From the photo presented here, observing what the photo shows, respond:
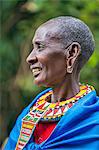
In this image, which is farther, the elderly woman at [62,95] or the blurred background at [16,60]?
the blurred background at [16,60]

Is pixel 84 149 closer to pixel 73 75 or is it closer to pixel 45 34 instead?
pixel 73 75

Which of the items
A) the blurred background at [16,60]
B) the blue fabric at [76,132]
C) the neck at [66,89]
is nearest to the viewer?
the blue fabric at [76,132]

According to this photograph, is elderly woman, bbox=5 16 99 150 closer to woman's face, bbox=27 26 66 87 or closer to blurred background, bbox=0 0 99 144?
woman's face, bbox=27 26 66 87

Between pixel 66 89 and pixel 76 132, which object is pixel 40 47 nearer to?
pixel 66 89

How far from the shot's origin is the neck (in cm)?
201

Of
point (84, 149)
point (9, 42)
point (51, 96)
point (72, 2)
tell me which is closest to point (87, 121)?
point (84, 149)

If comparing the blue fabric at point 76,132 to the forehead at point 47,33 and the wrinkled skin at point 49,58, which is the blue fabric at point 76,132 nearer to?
the wrinkled skin at point 49,58

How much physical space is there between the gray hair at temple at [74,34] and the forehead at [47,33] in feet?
0.04

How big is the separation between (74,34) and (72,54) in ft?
0.27

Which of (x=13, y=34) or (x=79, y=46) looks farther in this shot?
(x=13, y=34)

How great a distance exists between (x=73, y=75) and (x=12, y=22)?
4.08 metres

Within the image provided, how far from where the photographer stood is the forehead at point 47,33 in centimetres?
193

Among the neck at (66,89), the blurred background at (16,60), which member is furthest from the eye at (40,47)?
the blurred background at (16,60)

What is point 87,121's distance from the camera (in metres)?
1.91
